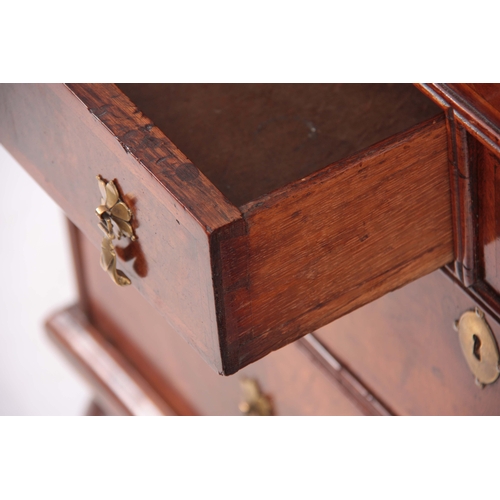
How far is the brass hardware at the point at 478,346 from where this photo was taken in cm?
65

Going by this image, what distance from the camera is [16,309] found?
1.67 m

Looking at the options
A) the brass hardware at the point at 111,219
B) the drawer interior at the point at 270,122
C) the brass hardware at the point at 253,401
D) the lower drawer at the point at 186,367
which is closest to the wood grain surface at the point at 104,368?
the lower drawer at the point at 186,367

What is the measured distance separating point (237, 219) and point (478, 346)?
27 cm

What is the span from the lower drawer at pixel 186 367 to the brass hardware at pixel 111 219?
33 cm

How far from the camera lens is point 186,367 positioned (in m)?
1.06

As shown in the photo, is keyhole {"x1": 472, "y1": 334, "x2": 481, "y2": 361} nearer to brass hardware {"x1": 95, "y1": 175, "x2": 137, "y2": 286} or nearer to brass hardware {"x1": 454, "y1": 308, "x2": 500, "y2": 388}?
brass hardware {"x1": 454, "y1": 308, "x2": 500, "y2": 388}

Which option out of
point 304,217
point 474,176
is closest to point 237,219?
point 304,217

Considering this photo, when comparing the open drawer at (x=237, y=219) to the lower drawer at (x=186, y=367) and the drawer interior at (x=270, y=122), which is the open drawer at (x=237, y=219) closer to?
the drawer interior at (x=270, y=122)

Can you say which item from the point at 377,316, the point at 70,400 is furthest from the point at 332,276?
the point at 70,400

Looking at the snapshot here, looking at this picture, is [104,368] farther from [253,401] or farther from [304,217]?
[304,217]

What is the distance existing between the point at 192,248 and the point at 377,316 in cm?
30

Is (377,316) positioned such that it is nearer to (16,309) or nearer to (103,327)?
(103,327)

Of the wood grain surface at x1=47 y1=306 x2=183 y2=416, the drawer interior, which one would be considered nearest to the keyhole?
the drawer interior

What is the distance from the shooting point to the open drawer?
50cm
